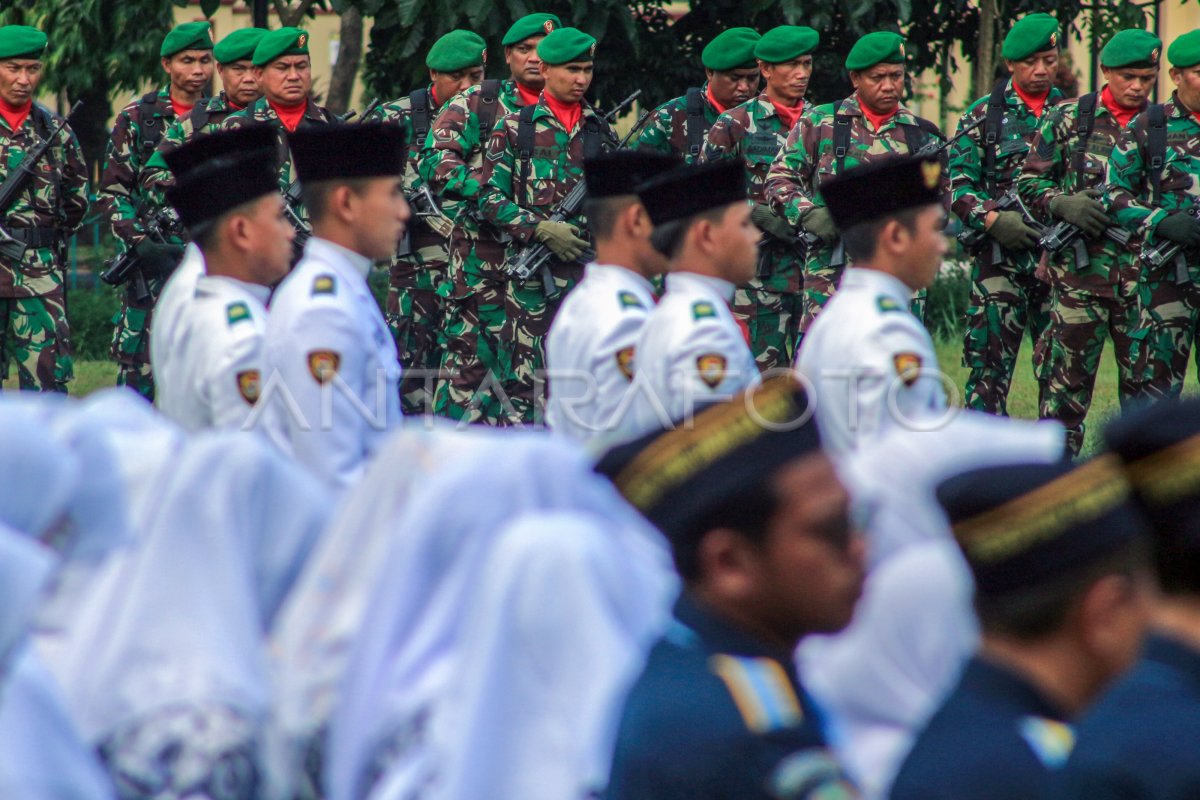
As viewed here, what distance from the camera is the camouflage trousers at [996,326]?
400 inches

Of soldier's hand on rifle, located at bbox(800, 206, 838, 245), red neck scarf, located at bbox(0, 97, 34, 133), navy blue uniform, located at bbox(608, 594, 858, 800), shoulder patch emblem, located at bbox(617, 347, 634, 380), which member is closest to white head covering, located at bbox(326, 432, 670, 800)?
navy blue uniform, located at bbox(608, 594, 858, 800)

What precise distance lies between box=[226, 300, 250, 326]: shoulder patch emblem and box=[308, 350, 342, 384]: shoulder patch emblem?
0.73 ft

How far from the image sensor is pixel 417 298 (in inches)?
430

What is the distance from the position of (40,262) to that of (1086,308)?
550cm

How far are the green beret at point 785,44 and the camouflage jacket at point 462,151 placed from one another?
1324mm

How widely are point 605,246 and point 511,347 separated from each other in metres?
4.30

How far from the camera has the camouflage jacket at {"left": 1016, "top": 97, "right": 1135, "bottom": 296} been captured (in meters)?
9.56

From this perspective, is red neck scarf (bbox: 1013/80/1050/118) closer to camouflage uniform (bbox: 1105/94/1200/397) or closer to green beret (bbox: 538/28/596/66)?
camouflage uniform (bbox: 1105/94/1200/397)

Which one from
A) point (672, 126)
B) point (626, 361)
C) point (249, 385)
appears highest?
point (249, 385)

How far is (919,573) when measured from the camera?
112 inches

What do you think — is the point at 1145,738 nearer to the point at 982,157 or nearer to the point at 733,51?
the point at 982,157

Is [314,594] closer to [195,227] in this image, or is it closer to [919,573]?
[919,573]

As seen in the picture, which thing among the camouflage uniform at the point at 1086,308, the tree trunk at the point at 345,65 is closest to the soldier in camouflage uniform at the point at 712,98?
the camouflage uniform at the point at 1086,308

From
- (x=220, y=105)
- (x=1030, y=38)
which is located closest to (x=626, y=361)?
(x=1030, y=38)
